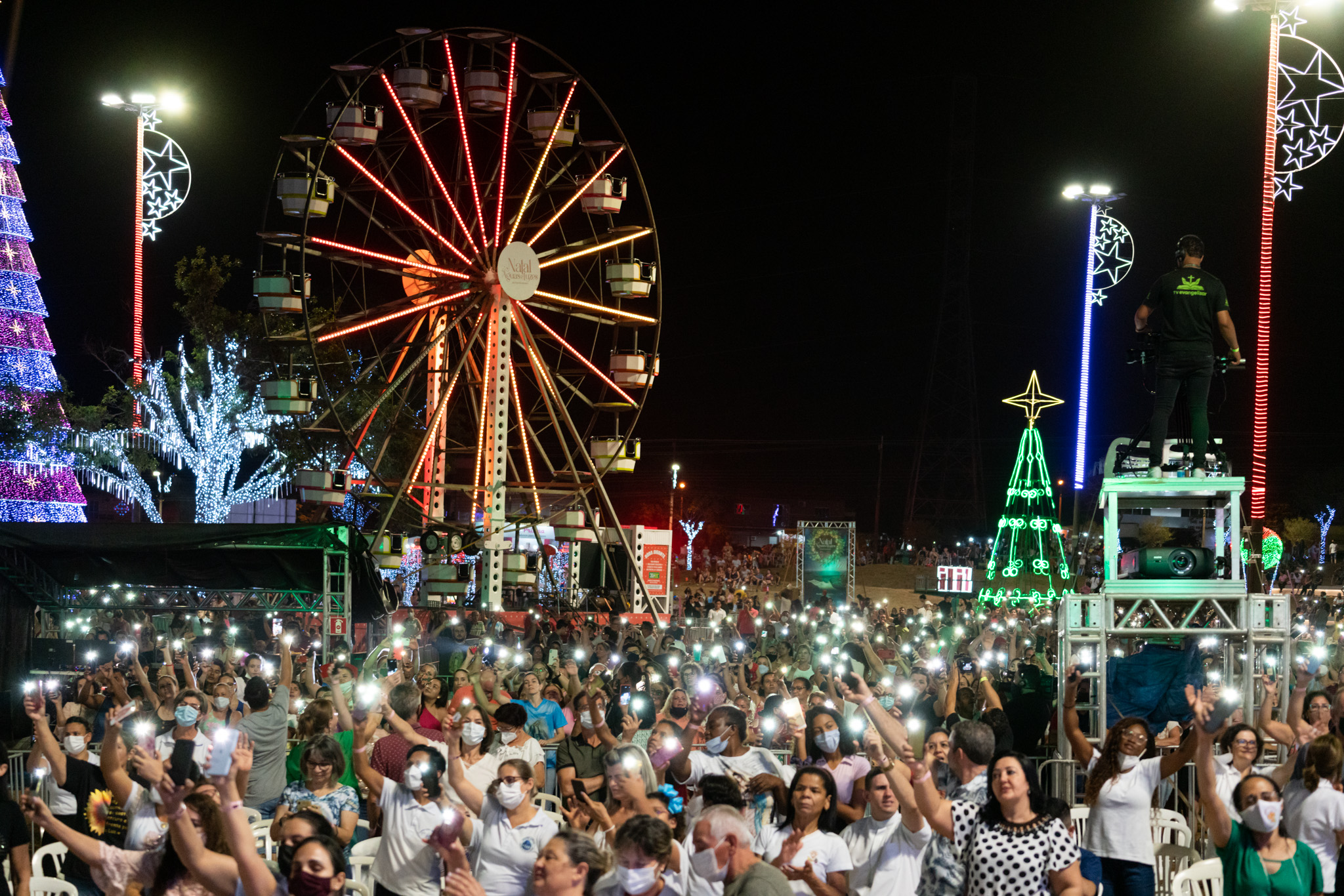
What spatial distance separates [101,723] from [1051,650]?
14527mm

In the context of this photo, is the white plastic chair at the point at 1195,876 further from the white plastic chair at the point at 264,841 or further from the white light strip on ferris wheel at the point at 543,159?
the white light strip on ferris wheel at the point at 543,159

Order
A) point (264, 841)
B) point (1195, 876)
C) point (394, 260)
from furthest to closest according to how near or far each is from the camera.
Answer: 1. point (394, 260)
2. point (264, 841)
3. point (1195, 876)

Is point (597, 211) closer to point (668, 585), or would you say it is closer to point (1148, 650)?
point (668, 585)

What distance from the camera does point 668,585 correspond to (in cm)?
3012

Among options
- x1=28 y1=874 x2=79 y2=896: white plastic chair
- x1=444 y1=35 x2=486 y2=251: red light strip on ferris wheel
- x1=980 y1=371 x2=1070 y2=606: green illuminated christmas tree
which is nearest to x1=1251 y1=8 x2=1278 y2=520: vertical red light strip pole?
x1=28 y1=874 x2=79 y2=896: white plastic chair

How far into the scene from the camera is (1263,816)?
638 cm

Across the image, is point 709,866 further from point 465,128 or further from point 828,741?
point 465,128

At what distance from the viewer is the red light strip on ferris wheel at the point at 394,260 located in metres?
24.5

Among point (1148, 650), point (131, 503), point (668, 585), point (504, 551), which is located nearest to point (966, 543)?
point (131, 503)

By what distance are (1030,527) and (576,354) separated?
21.5m

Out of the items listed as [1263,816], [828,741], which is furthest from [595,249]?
[1263,816]

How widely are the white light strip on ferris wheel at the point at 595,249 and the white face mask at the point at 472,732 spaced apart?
66.3 feet

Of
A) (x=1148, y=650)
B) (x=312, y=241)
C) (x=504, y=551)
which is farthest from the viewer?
(x=504, y=551)

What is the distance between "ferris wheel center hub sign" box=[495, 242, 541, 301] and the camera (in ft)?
85.7
